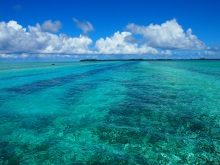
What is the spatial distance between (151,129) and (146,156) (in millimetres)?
1919

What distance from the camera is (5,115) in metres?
9.36

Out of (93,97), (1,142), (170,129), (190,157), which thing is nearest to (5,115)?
(1,142)

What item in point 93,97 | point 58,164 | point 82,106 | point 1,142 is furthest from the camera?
point 93,97

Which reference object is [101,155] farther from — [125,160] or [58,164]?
[58,164]

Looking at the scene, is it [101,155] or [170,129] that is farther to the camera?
[170,129]

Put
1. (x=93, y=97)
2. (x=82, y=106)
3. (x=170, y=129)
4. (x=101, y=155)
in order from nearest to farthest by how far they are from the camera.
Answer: (x=101, y=155) < (x=170, y=129) < (x=82, y=106) < (x=93, y=97)

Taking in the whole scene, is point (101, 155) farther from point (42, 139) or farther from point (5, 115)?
point (5, 115)

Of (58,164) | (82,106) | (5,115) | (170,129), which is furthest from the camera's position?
(82,106)

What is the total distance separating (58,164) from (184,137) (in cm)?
380

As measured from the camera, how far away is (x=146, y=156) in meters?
5.38

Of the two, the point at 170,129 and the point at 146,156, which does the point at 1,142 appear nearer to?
the point at 146,156

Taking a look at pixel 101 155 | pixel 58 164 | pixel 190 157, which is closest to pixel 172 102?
pixel 190 157

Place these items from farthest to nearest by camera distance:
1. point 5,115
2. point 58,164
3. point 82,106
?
point 82,106, point 5,115, point 58,164

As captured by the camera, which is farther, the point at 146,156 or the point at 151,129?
the point at 151,129
